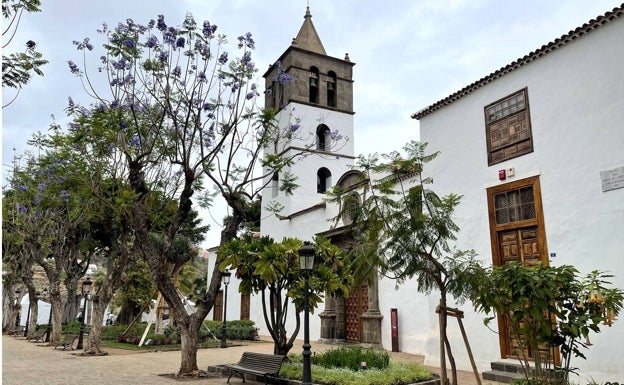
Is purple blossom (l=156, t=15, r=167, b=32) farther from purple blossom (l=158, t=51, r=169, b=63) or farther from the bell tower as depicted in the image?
the bell tower

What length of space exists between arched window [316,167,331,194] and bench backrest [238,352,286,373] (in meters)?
13.4

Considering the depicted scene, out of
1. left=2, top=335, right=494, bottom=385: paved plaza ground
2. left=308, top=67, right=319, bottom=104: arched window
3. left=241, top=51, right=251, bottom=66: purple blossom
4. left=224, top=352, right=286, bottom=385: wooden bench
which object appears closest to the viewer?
left=224, top=352, right=286, bottom=385: wooden bench

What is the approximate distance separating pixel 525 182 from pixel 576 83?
201 cm

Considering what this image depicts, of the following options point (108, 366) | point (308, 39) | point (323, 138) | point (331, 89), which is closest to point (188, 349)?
point (108, 366)

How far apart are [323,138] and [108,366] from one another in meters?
14.4

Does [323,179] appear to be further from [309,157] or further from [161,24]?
[161,24]

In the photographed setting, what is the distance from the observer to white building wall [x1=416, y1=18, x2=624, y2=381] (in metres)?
7.80

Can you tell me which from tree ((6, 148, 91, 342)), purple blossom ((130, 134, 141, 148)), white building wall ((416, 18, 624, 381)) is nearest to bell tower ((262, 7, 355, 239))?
tree ((6, 148, 91, 342))

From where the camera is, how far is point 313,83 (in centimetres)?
2311

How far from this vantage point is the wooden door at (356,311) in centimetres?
1655

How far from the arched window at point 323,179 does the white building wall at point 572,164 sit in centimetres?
1212

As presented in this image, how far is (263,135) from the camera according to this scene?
36.4ft

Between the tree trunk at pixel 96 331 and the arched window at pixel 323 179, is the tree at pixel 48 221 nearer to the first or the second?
the tree trunk at pixel 96 331

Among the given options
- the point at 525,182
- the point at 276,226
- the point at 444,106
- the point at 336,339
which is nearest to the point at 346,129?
the point at 276,226
